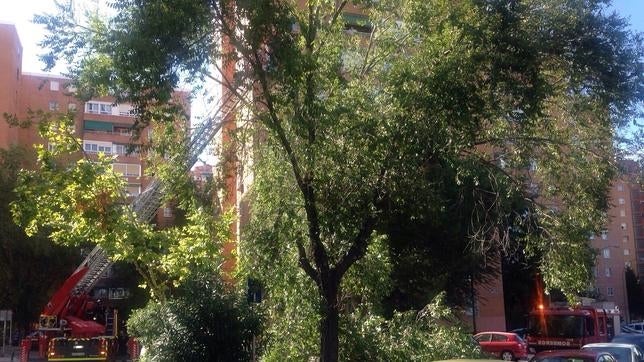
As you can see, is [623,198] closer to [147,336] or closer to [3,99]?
[3,99]

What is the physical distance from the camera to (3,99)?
199 feet

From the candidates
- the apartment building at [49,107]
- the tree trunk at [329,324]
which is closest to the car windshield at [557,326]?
the tree trunk at [329,324]

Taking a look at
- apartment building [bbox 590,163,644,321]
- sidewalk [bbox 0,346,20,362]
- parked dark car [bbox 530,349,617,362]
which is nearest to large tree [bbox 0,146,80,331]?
sidewalk [bbox 0,346,20,362]

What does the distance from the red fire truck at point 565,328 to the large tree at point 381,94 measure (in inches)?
871

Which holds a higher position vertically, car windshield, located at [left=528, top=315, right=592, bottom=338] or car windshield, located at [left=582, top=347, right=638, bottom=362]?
car windshield, located at [left=582, top=347, right=638, bottom=362]

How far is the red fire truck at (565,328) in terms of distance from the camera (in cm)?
3450

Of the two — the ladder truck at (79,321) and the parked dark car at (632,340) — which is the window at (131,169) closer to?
the ladder truck at (79,321)

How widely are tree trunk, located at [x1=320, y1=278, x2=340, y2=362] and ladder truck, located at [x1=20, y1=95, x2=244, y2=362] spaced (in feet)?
35.4

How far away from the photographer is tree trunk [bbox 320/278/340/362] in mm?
12672

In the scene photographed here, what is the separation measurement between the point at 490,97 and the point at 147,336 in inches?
345

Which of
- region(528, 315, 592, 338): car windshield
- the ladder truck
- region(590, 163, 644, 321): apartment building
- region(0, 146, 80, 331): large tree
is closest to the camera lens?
the ladder truck

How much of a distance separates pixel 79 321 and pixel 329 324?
804 inches

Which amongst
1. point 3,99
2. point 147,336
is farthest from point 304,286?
point 3,99

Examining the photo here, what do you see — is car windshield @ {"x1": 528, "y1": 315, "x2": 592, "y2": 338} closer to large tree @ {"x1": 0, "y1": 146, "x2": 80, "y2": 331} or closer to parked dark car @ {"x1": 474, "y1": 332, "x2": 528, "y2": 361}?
parked dark car @ {"x1": 474, "y1": 332, "x2": 528, "y2": 361}
